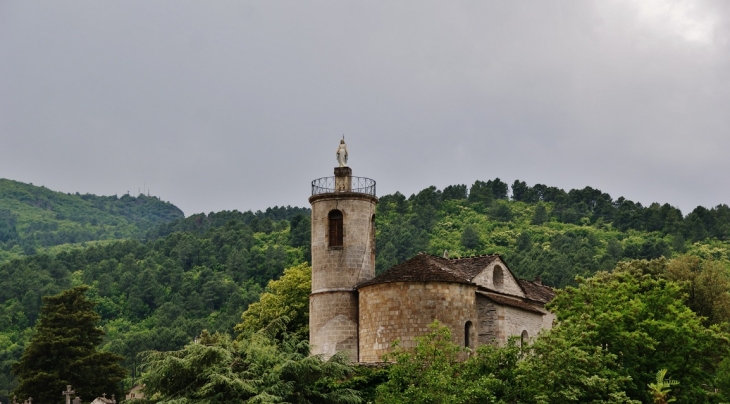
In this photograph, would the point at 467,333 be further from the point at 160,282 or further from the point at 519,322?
the point at 160,282

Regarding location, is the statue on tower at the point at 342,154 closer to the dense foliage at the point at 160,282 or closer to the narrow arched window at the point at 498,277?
the narrow arched window at the point at 498,277

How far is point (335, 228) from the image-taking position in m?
48.4

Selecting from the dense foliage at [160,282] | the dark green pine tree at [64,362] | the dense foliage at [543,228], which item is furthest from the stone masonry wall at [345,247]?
the dense foliage at [160,282]

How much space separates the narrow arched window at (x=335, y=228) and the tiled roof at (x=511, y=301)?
22.8 ft

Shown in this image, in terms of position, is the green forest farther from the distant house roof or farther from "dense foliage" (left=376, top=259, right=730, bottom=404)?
the distant house roof

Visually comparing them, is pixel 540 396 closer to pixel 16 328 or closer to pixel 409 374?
pixel 409 374

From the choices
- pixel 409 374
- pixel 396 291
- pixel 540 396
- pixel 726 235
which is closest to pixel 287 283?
pixel 396 291

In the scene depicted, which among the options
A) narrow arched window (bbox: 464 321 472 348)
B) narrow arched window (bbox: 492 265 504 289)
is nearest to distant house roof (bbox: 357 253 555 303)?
narrow arched window (bbox: 492 265 504 289)

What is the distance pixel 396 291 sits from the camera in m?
44.2

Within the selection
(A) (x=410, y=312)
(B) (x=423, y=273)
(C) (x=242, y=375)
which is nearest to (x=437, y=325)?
(A) (x=410, y=312)

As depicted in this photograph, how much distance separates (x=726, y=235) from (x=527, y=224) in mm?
26687

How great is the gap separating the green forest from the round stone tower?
2.51 m

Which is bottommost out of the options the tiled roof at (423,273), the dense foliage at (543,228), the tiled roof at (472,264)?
the tiled roof at (423,273)

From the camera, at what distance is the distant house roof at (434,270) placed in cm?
4419
